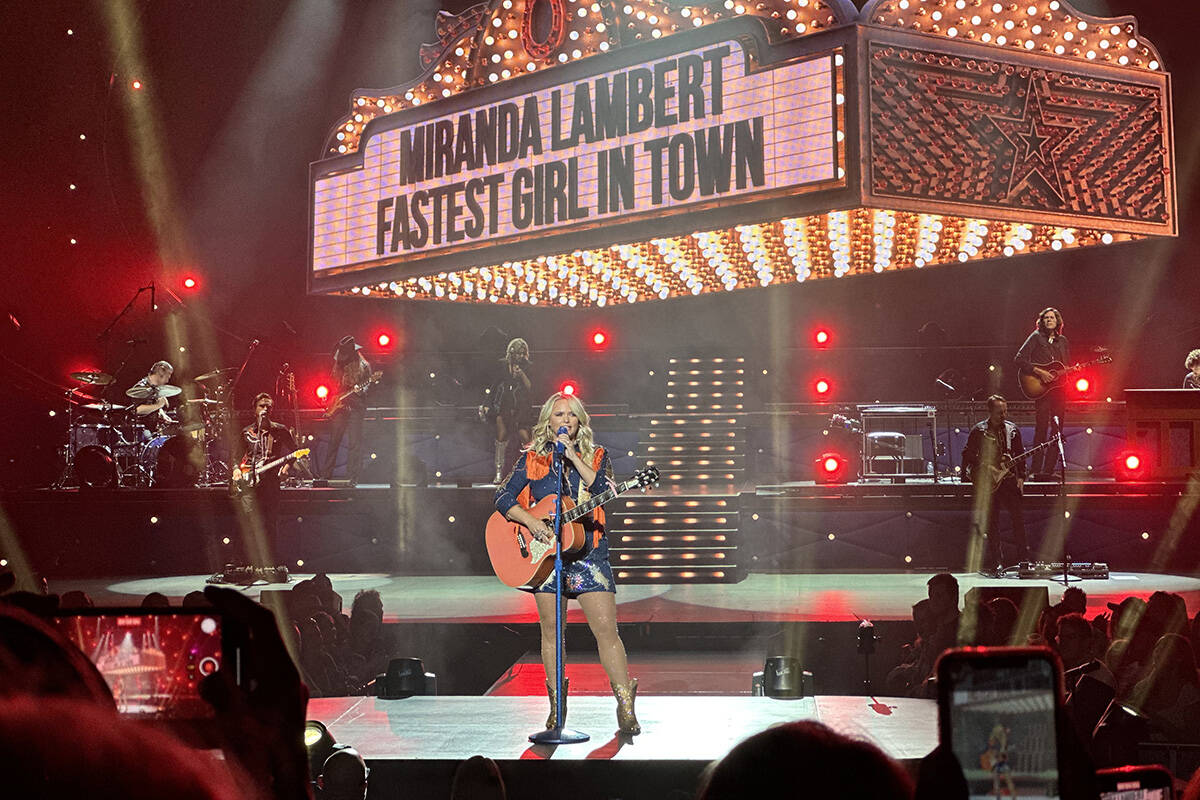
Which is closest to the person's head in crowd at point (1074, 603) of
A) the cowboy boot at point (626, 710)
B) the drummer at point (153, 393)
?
the cowboy boot at point (626, 710)

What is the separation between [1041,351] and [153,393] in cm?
1185

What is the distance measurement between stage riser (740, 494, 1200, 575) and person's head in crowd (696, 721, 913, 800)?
12568 mm

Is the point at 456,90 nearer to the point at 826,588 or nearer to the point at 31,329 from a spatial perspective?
the point at 31,329

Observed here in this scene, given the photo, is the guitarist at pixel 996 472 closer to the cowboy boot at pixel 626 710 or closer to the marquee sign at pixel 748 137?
the marquee sign at pixel 748 137

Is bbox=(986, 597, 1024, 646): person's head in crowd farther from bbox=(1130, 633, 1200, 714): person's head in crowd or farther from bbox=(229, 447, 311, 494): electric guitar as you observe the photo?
bbox=(229, 447, 311, 494): electric guitar

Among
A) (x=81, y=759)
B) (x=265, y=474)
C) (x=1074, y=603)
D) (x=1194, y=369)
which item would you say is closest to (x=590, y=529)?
(x=1074, y=603)

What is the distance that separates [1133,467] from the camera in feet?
44.1

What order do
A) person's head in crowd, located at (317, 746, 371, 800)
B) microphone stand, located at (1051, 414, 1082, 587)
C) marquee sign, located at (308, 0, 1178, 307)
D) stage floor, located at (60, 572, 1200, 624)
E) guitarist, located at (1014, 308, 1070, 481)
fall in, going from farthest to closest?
1. guitarist, located at (1014, 308, 1070, 481)
2. microphone stand, located at (1051, 414, 1082, 587)
3. marquee sign, located at (308, 0, 1178, 307)
4. stage floor, located at (60, 572, 1200, 624)
5. person's head in crowd, located at (317, 746, 371, 800)

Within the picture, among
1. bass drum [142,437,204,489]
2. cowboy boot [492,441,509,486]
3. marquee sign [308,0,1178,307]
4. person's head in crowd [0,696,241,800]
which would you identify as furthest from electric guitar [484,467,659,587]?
bass drum [142,437,204,489]

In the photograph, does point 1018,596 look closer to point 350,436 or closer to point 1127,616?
point 1127,616

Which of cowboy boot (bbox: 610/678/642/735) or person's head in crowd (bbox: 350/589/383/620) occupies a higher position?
person's head in crowd (bbox: 350/589/383/620)

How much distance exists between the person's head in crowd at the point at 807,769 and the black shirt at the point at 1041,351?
13.2 m

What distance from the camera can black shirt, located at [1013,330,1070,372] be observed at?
1350 cm

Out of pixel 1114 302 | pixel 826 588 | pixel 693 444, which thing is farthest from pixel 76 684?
pixel 1114 302
